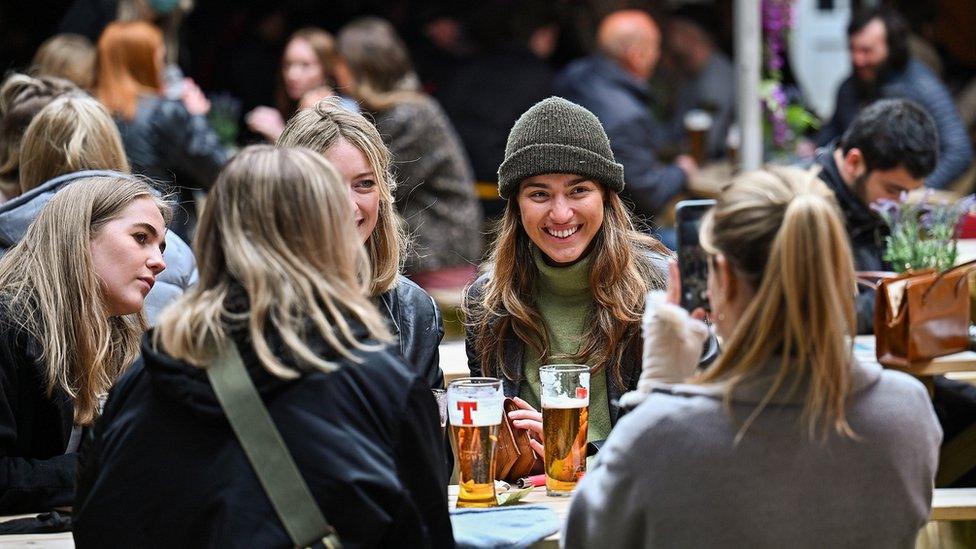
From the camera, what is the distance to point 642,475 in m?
2.02

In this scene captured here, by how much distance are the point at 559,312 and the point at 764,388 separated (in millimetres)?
1201

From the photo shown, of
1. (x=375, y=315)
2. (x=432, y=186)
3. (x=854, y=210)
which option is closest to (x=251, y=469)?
(x=375, y=315)

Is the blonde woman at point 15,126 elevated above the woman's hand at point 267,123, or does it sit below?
above

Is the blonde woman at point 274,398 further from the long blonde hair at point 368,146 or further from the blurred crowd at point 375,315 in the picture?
the long blonde hair at point 368,146

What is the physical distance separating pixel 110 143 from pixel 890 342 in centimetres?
231

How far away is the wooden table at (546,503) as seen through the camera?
8.02 ft

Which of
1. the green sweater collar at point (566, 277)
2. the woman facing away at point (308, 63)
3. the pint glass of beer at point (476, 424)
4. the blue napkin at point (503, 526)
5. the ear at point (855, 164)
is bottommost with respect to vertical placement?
the blue napkin at point (503, 526)

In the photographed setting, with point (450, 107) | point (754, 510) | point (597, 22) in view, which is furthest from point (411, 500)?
point (597, 22)

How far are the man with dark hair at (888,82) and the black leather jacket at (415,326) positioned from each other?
395cm

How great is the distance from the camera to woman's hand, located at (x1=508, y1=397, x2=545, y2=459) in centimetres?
282

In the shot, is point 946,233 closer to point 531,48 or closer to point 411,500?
point 411,500

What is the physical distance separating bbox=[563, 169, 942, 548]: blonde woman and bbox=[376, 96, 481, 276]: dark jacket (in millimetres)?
3693

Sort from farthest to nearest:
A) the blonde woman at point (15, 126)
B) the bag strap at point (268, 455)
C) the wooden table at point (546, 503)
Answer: the blonde woman at point (15, 126) → the wooden table at point (546, 503) → the bag strap at point (268, 455)

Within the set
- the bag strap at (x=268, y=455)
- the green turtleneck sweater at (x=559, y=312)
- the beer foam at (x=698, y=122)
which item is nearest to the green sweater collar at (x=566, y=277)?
the green turtleneck sweater at (x=559, y=312)
